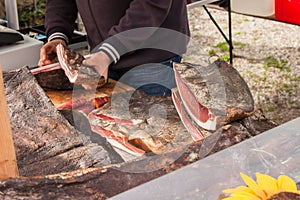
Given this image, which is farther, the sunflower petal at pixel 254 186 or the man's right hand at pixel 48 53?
the man's right hand at pixel 48 53

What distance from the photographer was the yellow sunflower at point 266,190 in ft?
3.32

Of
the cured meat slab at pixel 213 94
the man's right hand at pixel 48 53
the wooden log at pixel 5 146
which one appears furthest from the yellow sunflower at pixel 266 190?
the man's right hand at pixel 48 53

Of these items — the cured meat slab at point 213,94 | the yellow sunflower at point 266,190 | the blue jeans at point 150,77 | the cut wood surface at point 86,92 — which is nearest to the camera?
the yellow sunflower at point 266,190

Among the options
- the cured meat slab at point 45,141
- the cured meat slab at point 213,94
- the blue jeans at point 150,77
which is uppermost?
the cured meat slab at point 213,94

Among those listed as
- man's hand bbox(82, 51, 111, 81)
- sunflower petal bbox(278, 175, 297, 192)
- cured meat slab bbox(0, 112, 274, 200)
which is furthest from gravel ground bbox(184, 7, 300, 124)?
sunflower petal bbox(278, 175, 297, 192)

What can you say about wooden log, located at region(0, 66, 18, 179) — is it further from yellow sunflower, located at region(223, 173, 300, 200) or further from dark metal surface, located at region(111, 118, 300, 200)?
yellow sunflower, located at region(223, 173, 300, 200)

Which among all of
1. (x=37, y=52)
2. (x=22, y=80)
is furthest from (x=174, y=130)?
(x=37, y=52)

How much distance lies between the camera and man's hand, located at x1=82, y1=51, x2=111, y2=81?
2250mm

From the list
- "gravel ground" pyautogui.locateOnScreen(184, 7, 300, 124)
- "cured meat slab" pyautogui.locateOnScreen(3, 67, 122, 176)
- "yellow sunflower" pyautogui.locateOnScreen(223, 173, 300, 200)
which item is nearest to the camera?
"yellow sunflower" pyautogui.locateOnScreen(223, 173, 300, 200)

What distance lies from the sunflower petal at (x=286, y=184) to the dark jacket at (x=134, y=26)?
4.51 feet

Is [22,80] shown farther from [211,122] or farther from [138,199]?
[138,199]

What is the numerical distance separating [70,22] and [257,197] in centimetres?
199

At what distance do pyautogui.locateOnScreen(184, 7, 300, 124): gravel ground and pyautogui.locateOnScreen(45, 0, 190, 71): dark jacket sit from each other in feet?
6.16

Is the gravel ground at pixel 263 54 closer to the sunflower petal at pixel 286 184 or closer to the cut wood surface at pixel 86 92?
the cut wood surface at pixel 86 92
